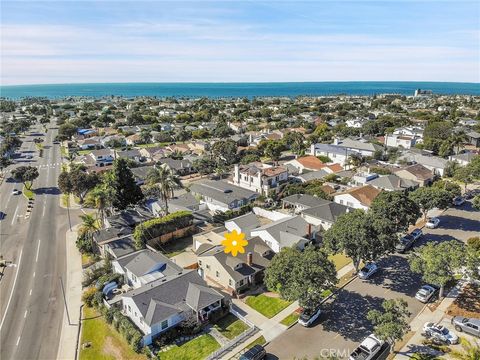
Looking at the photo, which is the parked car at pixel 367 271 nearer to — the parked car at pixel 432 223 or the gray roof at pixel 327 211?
the gray roof at pixel 327 211

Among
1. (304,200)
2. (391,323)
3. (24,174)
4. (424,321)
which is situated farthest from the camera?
(24,174)

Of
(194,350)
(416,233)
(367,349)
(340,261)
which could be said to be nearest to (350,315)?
(367,349)

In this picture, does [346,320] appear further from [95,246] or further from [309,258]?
[95,246]

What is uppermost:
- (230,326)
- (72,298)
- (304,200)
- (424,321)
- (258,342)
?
(304,200)

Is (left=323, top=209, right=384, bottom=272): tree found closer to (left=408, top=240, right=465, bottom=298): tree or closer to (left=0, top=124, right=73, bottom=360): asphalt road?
(left=408, top=240, right=465, bottom=298): tree

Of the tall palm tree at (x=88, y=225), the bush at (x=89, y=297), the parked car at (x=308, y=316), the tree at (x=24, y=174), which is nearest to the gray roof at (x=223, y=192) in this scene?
the tall palm tree at (x=88, y=225)

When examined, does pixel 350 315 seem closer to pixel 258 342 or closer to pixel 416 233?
pixel 258 342

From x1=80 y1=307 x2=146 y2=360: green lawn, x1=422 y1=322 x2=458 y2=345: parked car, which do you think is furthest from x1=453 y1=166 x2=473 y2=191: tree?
x1=80 y1=307 x2=146 y2=360: green lawn
